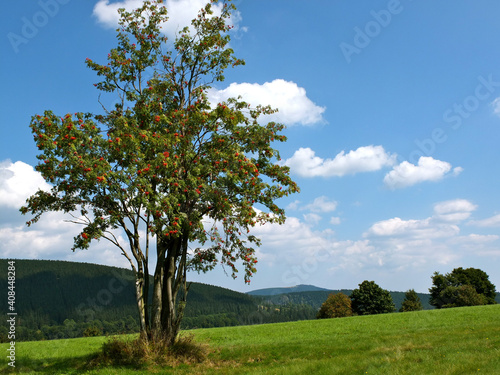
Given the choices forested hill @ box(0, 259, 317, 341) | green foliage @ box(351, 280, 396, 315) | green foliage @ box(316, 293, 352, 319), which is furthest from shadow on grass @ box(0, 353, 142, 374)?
forested hill @ box(0, 259, 317, 341)

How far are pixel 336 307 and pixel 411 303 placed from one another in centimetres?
1770

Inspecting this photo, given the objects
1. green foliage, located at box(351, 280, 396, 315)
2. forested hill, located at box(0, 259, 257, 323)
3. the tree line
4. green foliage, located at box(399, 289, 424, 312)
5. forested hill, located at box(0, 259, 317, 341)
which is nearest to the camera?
the tree line

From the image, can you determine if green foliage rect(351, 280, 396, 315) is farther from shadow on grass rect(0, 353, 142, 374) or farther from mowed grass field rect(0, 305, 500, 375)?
shadow on grass rect(0, 353, 142, 374)

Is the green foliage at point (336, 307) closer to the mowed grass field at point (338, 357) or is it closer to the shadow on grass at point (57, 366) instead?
the mowed grass field at point (338, 357)

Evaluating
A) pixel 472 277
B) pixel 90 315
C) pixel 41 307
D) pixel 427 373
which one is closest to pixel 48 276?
pixel 41 307

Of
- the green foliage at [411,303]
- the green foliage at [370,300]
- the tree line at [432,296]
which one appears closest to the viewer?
the tree line at [432,296]

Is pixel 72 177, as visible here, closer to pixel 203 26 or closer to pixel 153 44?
pixel 153 44

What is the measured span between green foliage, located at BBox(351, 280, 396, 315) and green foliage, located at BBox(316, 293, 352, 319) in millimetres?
2689

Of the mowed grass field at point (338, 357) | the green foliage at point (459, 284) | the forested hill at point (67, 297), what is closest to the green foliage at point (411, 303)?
the green foliage at point (459, 284)

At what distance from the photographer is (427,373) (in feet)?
41.6

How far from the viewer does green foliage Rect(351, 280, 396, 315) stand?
77.4 meters

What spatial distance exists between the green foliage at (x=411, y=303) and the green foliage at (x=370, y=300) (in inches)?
146

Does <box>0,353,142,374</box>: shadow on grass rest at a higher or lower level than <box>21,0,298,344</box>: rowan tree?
lower

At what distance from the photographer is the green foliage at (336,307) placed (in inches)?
2951
